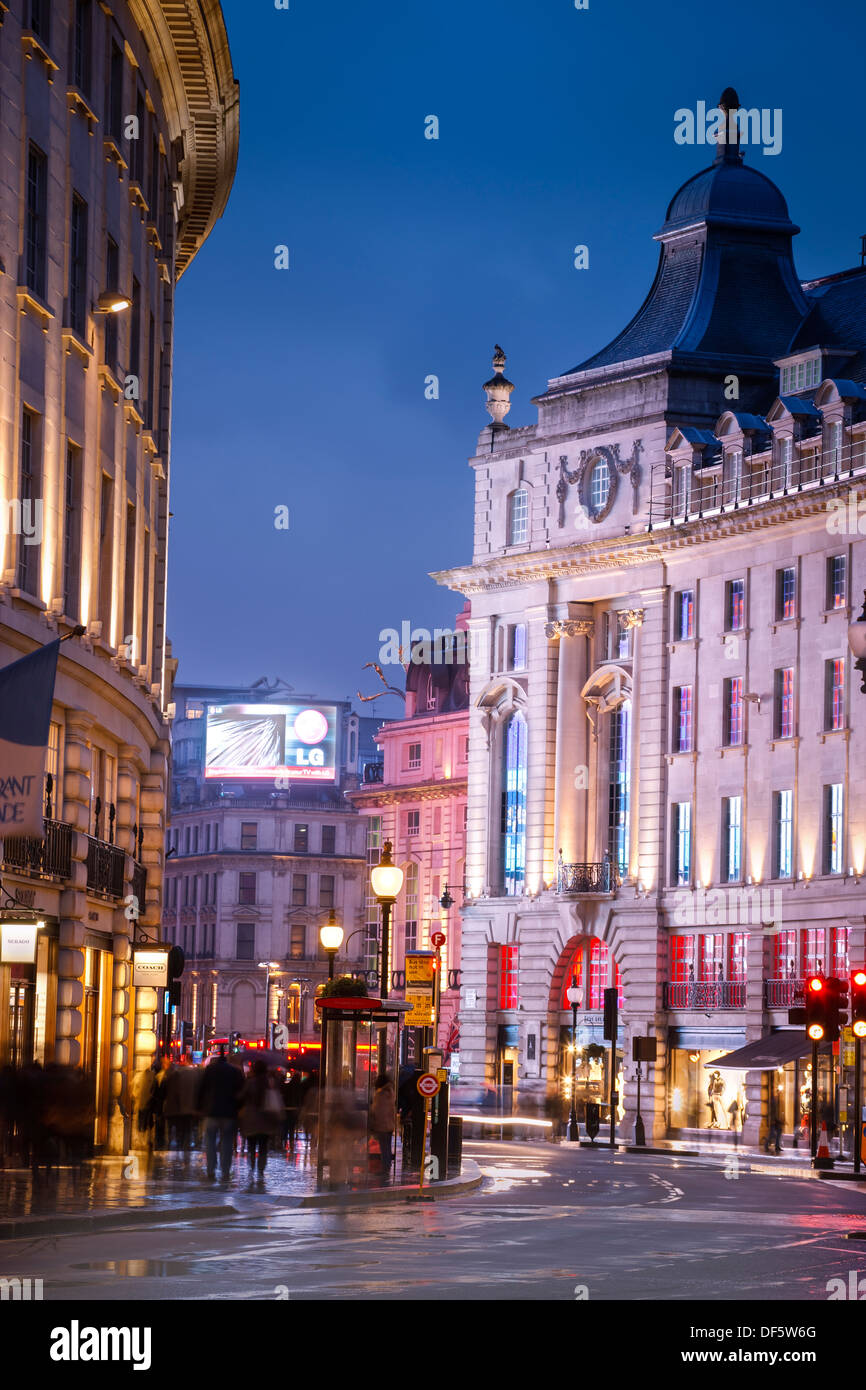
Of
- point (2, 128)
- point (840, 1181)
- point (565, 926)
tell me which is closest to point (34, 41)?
point (2, 128)

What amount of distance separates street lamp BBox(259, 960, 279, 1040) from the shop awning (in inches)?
3001

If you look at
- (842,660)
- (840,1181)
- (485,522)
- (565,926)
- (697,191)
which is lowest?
(840,1181)

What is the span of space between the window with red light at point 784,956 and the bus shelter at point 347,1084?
40134 mm

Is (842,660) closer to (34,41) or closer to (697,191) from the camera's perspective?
(697,191)

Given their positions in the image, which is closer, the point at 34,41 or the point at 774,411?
the point at 34,41

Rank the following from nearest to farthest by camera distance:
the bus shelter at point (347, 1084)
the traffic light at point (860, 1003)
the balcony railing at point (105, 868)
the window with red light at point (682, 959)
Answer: the bus shelter at point (347, 1084)
the balcony railing at point (105, 868)
the traffic light at point (860, 1003)
the window with red light at point (682, 959)

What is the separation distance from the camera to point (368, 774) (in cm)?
15138

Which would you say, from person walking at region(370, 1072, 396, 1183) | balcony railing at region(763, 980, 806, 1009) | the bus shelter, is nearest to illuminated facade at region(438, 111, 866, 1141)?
balcony railing at region(763, 980, 806, 1009)

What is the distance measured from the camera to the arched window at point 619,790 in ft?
281

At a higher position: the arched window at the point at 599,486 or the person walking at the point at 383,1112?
the arched window at the point at 599,486

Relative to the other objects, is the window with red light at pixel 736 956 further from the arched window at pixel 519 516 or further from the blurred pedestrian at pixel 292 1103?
the blurred pedestrian at pixel 292 1103

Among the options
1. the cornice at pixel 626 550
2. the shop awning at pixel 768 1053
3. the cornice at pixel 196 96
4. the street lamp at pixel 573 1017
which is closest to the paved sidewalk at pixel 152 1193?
the cornice at pixel 196 96

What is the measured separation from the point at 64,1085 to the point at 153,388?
17383 millimetres
